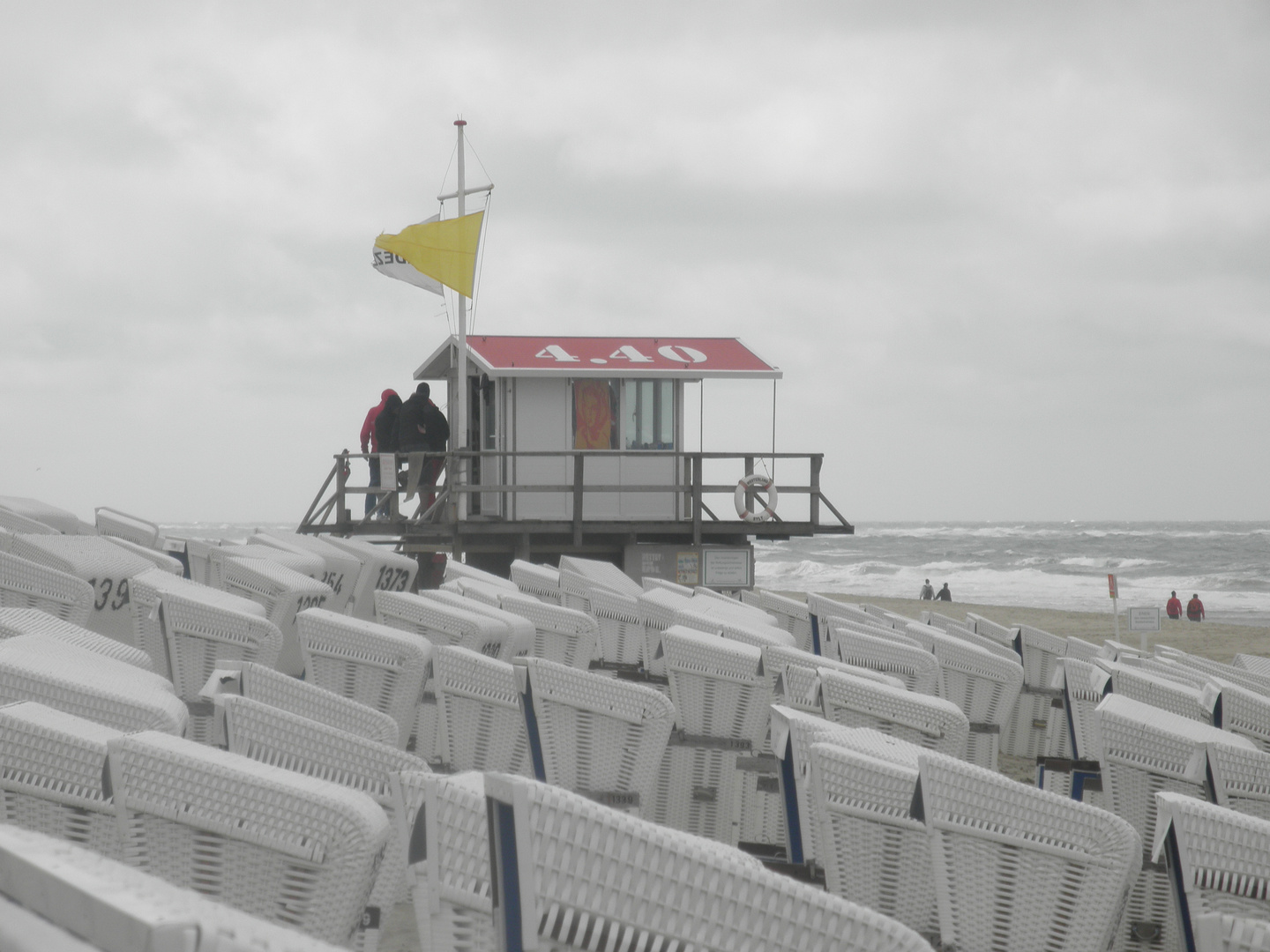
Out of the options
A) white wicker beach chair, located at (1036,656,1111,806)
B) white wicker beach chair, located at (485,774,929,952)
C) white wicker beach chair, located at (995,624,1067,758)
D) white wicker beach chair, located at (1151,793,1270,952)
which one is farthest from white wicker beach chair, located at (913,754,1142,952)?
white wicker beach chair, located at (995,624,1067,758)

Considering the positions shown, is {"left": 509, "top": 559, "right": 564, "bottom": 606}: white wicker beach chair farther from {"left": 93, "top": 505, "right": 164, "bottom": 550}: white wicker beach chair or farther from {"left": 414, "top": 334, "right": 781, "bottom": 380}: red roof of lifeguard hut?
{"left": 414, "top": 334, "right": 781, "bottom": 380}: red roof of lifeguard hut

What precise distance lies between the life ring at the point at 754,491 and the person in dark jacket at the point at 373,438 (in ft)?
15.3

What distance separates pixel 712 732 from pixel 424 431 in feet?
42.2

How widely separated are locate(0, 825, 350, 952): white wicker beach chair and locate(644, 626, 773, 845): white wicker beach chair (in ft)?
11.9

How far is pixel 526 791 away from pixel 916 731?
261cm

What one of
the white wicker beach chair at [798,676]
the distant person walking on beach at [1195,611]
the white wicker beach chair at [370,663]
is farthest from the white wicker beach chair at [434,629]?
the distant person walking on beach at [1195,611]

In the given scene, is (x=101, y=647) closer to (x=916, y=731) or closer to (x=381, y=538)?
(x=916, y=731)

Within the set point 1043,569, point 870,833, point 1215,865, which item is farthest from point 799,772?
point 1043,569

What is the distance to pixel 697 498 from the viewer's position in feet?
54.1

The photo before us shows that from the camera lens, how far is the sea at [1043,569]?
4397 cm

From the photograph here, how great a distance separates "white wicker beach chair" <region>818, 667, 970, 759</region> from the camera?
13.1 ft

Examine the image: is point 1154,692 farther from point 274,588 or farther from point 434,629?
point 274,588

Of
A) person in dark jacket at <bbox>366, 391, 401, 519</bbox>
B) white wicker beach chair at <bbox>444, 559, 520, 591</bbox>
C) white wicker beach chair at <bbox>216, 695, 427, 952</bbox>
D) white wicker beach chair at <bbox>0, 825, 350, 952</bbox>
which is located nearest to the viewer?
white wicker beach chair at <bbox>0, 825, 350, 952</bbox>

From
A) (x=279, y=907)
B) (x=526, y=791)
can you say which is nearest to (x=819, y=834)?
(x=279, y=907)
